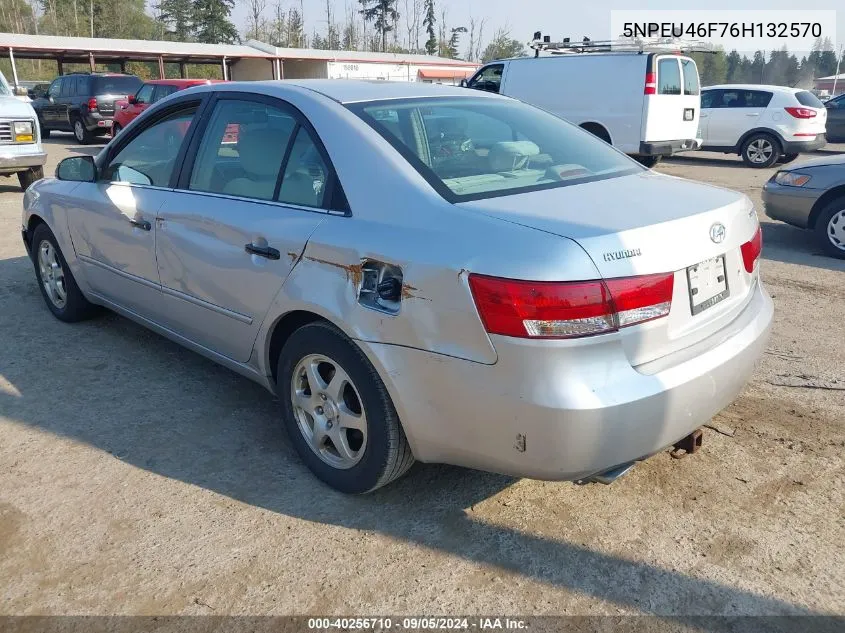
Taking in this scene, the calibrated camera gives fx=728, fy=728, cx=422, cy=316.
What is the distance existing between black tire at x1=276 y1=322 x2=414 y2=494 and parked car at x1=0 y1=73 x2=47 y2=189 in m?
9.00

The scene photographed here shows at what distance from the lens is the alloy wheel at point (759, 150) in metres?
14.6

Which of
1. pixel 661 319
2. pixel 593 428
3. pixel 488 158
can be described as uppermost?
pixel 488 158

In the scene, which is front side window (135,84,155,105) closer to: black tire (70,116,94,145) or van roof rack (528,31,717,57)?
black tire (70,116,94,145)

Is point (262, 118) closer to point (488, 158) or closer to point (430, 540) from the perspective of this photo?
point (488, 158)

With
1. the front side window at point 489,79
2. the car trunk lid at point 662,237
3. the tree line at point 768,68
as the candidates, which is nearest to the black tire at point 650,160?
the front side window at point 489,79

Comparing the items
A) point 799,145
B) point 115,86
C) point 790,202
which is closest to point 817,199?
point 790,202

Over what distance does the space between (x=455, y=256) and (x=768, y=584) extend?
5.01ft

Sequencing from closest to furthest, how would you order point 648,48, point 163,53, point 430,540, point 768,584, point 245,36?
point 768,584, point 430,540, point 648,48, point 163,53, point 245,36

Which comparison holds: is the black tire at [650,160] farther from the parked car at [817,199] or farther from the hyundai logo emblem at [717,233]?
the hyundai logo emblem at [717,233]

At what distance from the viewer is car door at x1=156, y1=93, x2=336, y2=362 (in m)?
2.99

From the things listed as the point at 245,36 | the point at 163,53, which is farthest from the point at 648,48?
the point at 245,36

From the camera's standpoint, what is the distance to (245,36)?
62781mm

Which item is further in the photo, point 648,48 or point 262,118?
point 648,48

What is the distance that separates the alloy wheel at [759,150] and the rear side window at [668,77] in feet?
8.63
